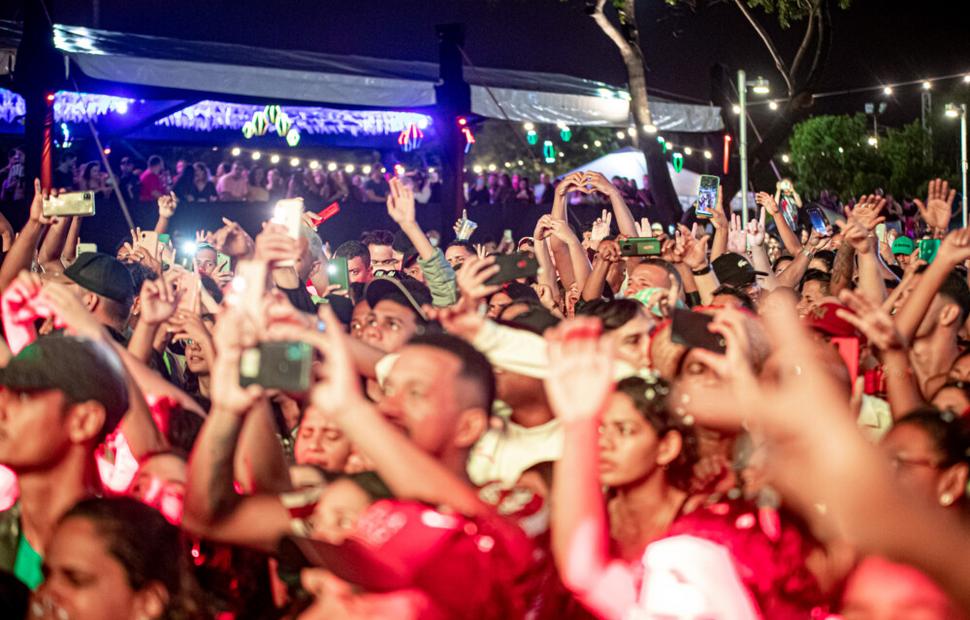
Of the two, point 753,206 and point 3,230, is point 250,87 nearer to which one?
point 3,230

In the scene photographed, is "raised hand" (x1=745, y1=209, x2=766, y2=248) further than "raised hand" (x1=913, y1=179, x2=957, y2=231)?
Yes

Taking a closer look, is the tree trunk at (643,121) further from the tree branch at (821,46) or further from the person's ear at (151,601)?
the person's ear at (151,601)

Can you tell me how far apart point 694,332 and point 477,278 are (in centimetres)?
80

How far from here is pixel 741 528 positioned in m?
2.79

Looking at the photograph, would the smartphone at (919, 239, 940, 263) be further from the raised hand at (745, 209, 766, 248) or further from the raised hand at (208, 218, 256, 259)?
the raised hand at (208, 218, 256, 259)

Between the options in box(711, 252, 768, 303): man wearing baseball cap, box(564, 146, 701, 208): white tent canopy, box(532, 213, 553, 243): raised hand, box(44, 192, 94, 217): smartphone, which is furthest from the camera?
box(564, 146, 701, 208): white tent canopy

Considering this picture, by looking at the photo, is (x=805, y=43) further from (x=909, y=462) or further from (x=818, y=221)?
(x=909, y=462)

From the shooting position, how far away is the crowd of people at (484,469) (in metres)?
2.38

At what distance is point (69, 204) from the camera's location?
5691mm

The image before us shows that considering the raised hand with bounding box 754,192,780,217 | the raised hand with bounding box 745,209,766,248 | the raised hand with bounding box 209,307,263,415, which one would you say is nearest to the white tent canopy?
the raised hand with bounding box 754,192,780,217

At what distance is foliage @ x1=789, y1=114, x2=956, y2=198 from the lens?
150ft

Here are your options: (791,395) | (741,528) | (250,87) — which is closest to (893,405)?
(741,528)

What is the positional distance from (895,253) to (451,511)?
29.1 ft

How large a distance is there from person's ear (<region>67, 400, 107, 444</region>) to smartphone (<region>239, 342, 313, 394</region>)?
745mm
